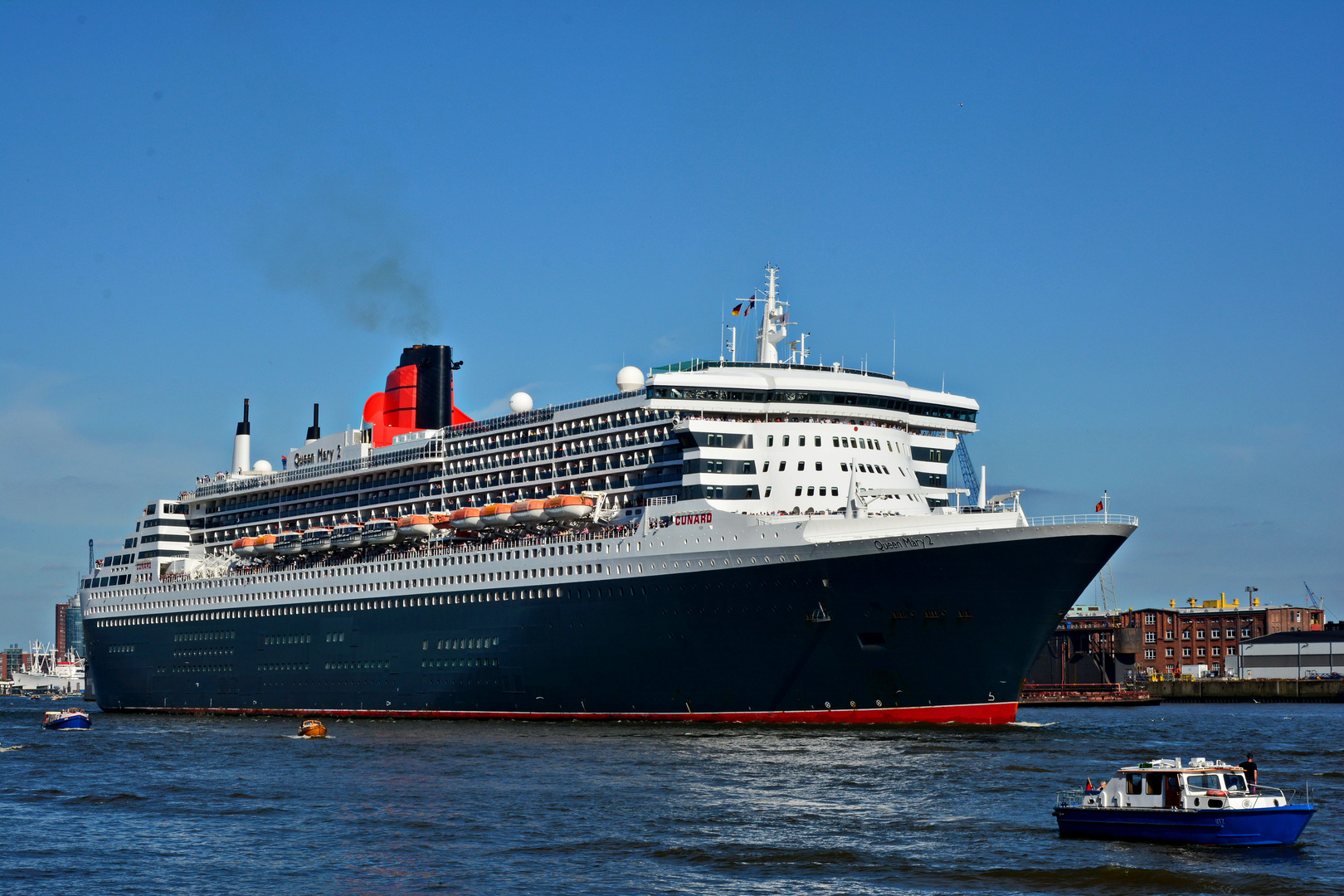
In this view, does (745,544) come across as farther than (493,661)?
No

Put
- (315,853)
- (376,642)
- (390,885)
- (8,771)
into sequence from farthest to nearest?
(376,642)
(8,771)
(315,853)
(390,885)

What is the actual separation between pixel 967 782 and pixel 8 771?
30.8 meters

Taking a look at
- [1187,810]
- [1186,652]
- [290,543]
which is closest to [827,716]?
[1187,810]

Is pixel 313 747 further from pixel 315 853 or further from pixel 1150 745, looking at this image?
pixel 1150 745

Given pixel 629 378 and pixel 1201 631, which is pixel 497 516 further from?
pixel 1201 631

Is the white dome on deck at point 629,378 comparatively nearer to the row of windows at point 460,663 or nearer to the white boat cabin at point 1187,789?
the row of windows at point 460,663

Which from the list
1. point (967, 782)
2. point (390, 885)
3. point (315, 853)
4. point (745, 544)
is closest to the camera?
point (390, 885)

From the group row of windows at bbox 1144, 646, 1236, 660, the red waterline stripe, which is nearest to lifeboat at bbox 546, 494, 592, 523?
the red waterline stripe

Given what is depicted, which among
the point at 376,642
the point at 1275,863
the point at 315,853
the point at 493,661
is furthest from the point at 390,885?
the point at 376,642

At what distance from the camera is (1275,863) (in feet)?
83.9

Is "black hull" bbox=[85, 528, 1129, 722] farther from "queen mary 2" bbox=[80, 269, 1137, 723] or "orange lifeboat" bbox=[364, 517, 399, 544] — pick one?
"orange lifeboat" bbox=[364, 517, 399, 544]

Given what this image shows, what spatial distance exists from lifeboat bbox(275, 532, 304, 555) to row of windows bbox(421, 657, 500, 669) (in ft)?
41.2

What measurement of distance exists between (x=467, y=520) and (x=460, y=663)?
6.08 m

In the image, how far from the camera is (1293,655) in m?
119
